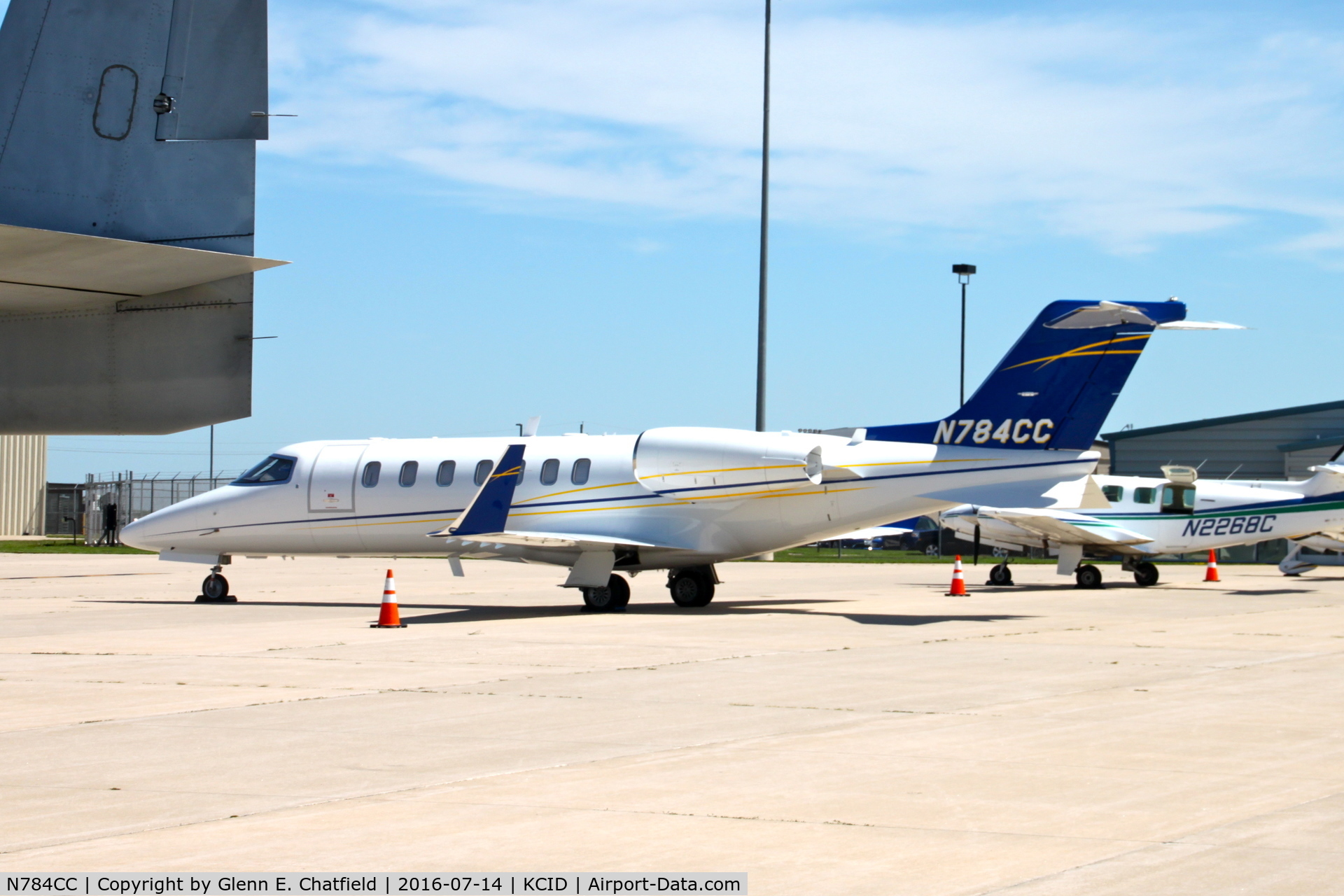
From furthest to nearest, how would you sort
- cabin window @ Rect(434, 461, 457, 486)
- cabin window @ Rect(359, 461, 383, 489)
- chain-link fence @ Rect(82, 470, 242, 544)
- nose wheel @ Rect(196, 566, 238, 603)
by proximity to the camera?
1. chain-link fence @ Rect(82, 470, 242, 544)
2. nose wheel @ Rect(196, 566, 238, 603)
3. cabin window @ Rect(359, 461, 383, 489)
4. cabin window @ Rect(434, 461, 457, 486)

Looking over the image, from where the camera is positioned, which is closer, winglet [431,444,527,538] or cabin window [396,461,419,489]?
winglet [431,444,527,538]

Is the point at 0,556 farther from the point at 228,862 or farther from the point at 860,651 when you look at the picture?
the point at 228,862

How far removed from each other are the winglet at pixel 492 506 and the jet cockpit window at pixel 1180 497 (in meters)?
16.3

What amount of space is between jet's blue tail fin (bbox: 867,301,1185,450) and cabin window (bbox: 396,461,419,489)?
326 inches

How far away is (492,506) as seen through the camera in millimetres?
19422

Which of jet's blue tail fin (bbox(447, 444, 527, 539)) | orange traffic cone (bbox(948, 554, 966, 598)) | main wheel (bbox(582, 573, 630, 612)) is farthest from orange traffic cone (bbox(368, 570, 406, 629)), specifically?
orange traffic cone (bbox(948, 554, 966, 598))

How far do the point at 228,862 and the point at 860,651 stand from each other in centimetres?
971

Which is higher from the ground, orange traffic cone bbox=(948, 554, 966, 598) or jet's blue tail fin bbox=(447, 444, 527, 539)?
jet's blue tail fin bbox=(447, 444, 527, 539)

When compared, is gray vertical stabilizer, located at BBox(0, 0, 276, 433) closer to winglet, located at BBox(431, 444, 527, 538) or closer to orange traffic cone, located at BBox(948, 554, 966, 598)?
winglet, located at BBox(431, 444, 527, 538)

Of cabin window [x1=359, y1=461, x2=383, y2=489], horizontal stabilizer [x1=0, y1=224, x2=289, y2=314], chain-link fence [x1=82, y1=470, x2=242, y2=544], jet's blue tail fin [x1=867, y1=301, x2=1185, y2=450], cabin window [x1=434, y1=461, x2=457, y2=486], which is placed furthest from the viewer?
chain-link fence [x1=82, y1=470, x2=242, y2=544]

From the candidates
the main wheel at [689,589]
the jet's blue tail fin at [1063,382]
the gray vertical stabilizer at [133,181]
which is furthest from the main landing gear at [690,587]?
the gray vertical stabilizer at [133,181]

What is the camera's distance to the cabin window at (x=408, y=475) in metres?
21.7

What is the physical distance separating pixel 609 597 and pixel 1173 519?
1487 centimetres

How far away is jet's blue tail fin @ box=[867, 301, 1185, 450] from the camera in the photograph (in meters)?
18.5
